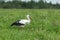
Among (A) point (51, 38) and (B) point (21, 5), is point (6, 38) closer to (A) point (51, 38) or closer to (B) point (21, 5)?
(A) point (51, 38)

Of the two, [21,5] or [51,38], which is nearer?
[51,38]

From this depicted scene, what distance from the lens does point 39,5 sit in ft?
280

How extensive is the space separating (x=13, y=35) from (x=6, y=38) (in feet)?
1.55

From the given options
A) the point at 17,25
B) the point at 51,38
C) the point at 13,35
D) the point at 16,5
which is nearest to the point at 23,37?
the point at 13,35

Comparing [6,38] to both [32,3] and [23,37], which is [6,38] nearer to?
[23,37]

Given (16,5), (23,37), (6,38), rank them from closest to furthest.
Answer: (6,38) < (23,37) < (16,5)

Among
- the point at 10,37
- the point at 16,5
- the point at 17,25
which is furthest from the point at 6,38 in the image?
the point at 16,5

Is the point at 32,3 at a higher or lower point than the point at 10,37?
lower

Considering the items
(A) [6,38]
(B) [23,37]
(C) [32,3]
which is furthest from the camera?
(C) [32,3]

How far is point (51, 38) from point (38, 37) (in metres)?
0.42

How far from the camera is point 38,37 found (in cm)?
739

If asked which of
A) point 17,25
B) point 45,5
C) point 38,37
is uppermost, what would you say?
point 38,37

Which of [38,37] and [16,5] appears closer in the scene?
[38,37]

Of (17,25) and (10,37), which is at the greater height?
(10,37)
